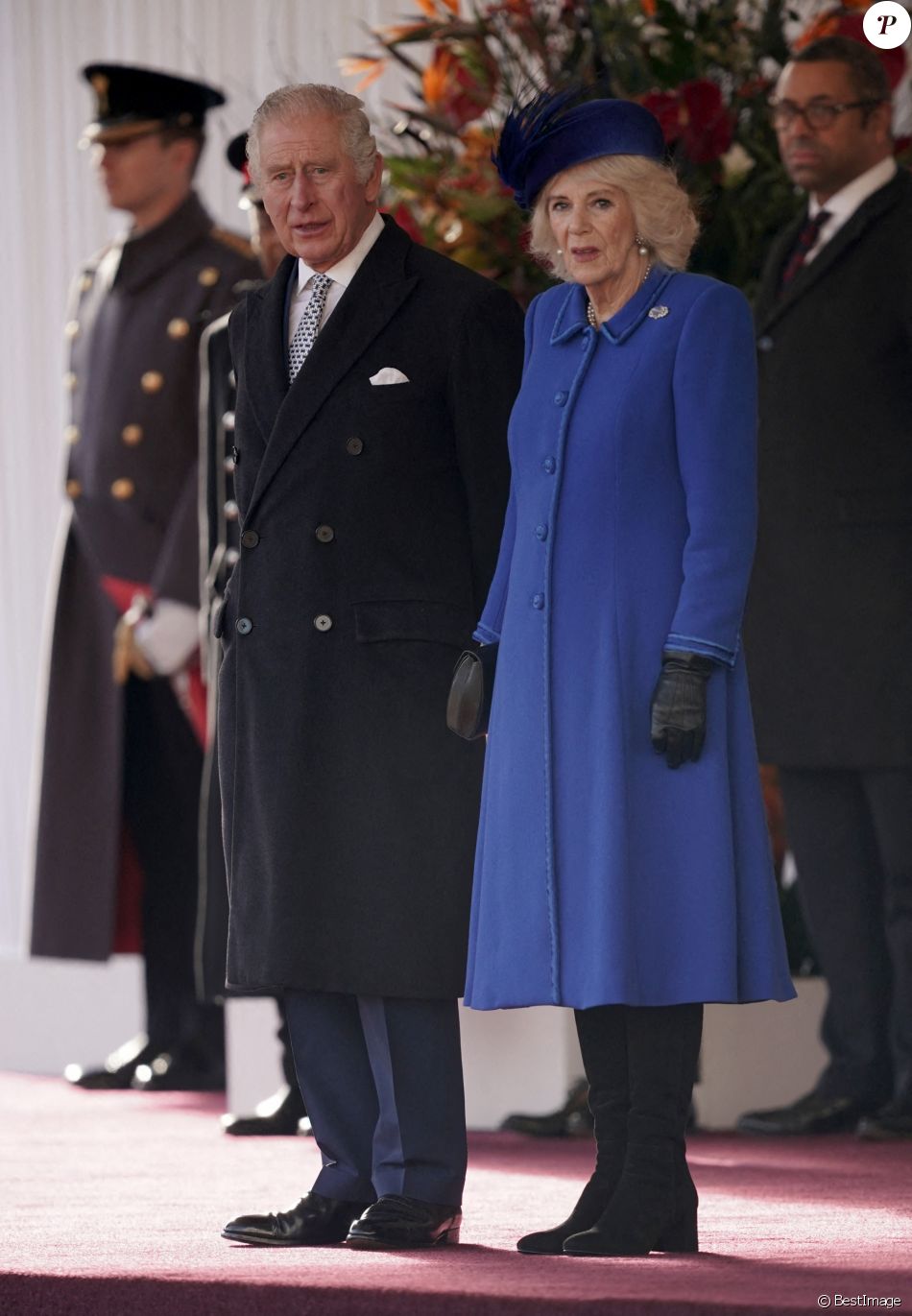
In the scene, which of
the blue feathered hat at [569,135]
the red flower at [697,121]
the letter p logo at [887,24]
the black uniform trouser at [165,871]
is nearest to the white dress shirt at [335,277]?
the blue feathered hat at [569,135]

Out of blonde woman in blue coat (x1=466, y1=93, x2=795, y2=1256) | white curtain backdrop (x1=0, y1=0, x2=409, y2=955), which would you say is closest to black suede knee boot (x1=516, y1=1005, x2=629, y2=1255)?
blonde woman in blue coat (x1=466, y1=93, x2=795, y2=1256)

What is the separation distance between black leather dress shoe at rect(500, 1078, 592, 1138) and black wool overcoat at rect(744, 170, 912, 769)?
0.66m

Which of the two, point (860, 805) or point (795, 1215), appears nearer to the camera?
point (795, 1215)

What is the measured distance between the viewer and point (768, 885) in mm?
2820

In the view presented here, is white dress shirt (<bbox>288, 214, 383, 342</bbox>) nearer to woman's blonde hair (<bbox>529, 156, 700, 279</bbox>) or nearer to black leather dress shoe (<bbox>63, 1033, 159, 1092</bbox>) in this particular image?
woman's blonde hair (<bbox>529, 156, 700, 279</bbox>)

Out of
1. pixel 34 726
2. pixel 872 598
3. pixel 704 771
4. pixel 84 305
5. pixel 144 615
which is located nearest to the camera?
pixel 704 771

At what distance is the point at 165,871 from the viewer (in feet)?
17.2

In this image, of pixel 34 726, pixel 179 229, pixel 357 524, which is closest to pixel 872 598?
pixel 357 524

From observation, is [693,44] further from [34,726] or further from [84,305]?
[34,726]

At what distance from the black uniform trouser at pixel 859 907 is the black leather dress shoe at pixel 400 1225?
1.31 metres

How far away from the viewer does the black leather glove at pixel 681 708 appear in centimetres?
273

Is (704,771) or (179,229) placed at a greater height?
(179,229)

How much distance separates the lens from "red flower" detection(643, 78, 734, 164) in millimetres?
4207

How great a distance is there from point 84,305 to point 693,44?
4.90 ft
